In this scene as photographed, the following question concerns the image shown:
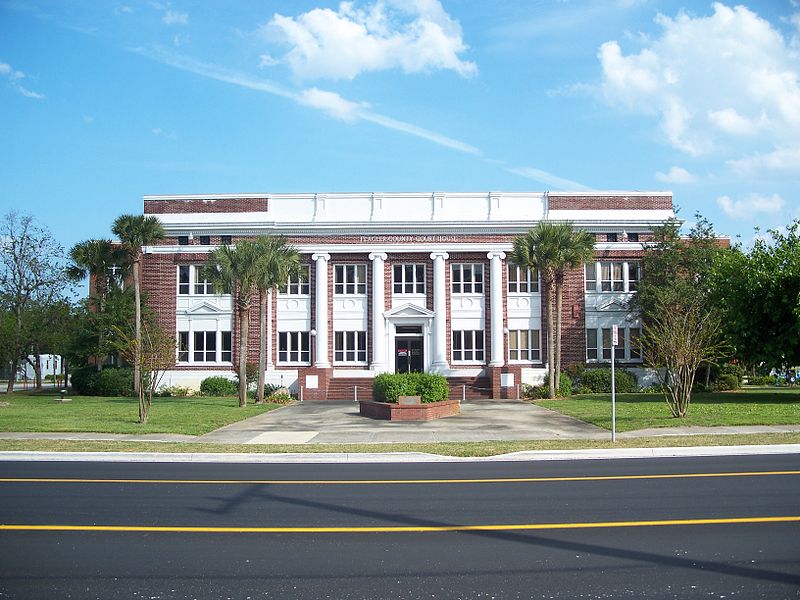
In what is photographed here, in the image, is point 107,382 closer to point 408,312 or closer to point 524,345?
point 408,312

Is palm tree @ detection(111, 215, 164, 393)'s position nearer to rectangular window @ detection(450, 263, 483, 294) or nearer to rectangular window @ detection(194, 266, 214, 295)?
rectangular window @ detection(194, 266, 214, 295)

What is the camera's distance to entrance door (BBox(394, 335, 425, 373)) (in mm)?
42844

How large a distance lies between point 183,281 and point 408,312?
42.6 ft

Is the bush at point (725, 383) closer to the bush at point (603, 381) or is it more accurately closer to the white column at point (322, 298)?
the bush at point (603, 381)

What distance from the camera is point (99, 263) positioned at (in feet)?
135

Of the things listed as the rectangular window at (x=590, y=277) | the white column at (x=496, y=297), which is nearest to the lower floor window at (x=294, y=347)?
the white column at (x=496, y=297)

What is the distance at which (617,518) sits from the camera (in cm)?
927

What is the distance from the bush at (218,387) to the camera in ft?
135

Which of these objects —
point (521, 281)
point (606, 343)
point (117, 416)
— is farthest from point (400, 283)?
point (117, 416)

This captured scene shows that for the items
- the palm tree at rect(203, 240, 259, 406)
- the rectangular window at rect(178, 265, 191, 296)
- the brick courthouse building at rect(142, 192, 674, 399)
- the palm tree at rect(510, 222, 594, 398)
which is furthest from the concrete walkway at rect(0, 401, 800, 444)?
the rectangular window at rect(178, 265, 191, 296)

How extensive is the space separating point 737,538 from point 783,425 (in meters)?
14.1

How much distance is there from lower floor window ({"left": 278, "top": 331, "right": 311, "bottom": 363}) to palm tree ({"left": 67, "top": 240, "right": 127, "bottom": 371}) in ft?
30.8

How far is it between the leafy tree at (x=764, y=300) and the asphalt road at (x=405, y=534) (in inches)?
741

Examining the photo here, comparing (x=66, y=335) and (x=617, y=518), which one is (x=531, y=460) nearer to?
(x=617, y=518)
